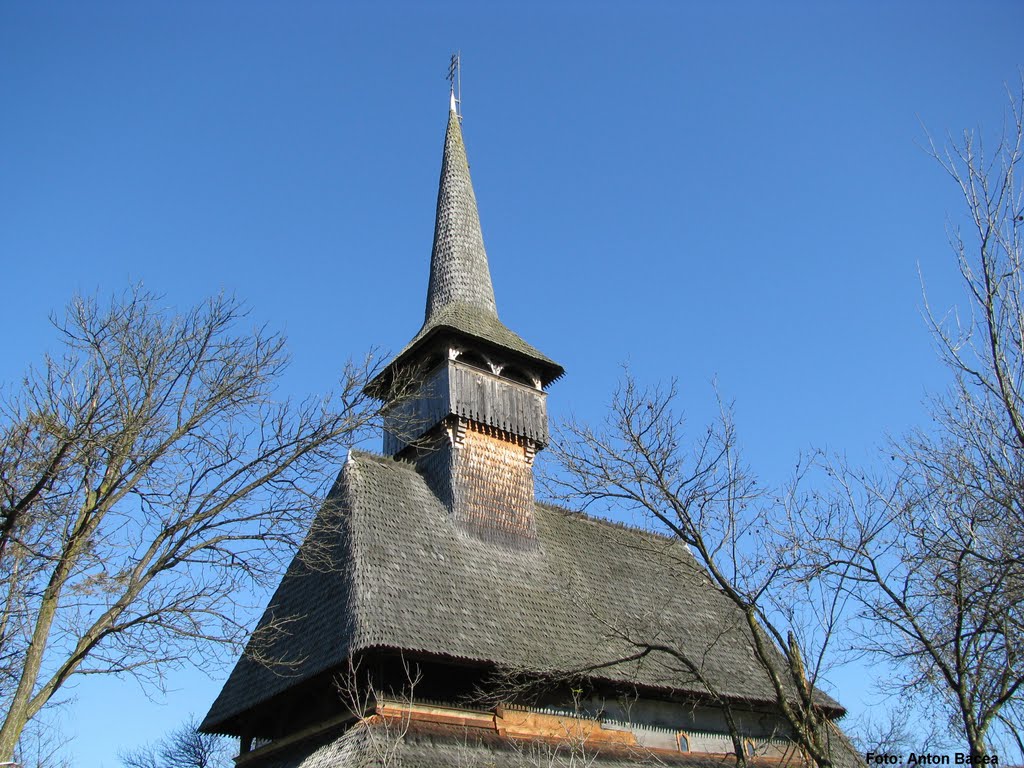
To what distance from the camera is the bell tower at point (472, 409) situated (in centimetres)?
1830

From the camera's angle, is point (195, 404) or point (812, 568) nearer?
point (812, 568)

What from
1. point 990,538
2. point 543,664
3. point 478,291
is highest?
point 478,291

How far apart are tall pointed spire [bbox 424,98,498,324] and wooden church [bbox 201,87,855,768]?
0.41ft

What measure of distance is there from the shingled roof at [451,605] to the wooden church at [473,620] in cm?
5

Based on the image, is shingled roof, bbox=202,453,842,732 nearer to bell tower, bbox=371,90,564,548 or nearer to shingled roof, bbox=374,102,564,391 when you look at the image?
bell tower, bbox=371,90,564,548

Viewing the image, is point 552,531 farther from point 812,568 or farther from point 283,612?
point 812,568

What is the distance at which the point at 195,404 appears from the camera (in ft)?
39.4

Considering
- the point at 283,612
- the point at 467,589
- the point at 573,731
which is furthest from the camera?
the point at 283,612

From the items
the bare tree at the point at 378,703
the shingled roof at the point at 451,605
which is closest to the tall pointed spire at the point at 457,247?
the shingled roof at the point at 451,605

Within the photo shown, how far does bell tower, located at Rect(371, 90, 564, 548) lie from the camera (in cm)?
1830

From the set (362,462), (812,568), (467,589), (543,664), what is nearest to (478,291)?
(362,462)

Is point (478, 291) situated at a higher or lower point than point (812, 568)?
higher

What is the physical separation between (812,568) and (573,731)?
6575mm

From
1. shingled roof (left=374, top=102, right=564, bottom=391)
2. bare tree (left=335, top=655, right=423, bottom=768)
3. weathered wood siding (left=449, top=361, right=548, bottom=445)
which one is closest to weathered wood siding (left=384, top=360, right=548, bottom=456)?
weathered wood siding (left=449, top=361, right=548, bottom=445)
